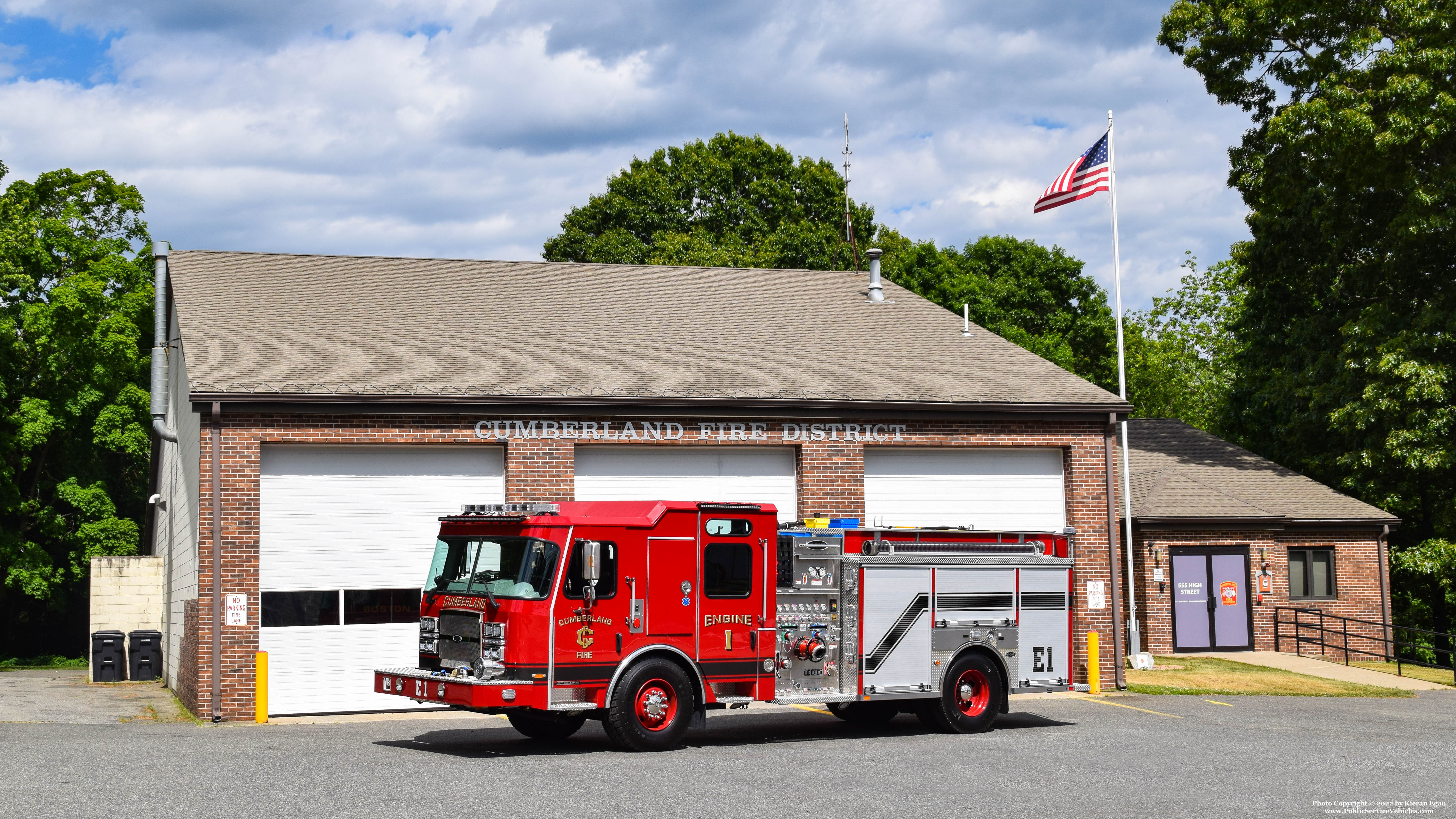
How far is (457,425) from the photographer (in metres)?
19.3

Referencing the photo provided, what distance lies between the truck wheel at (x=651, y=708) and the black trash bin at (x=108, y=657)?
14.9 metres

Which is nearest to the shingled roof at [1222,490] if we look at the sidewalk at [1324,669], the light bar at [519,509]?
the sidewalk at [1324,669]

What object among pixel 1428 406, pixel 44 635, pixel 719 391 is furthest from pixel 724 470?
pixel 44 635

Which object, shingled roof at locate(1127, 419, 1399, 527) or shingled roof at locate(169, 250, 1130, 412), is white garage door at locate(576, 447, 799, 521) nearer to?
shingled roof at locate(169, 250, 1130, 412)

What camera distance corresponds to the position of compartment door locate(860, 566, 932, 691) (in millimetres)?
15812

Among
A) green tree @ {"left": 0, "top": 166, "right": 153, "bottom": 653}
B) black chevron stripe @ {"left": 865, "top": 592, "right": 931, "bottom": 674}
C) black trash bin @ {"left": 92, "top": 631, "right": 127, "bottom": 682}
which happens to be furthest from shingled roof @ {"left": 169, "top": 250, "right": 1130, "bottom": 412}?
green tree @ {"left": 0, "top": 166, "right": 153, "bottom": 653}

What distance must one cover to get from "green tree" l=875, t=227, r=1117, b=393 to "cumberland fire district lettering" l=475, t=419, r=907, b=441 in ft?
90.6

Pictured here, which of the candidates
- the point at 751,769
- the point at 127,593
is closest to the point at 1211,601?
the point at 751,769

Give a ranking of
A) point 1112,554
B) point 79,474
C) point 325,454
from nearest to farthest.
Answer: point 325,454 → point 1112,554 → point 79,474

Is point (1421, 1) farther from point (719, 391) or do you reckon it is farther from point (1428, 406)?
point (719, 391)

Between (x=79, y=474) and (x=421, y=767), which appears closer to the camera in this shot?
(x=421, y=767)

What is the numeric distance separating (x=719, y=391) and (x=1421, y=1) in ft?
59.2

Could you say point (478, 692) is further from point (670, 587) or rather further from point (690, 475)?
point (690, 475)

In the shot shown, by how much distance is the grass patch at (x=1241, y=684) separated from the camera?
21.8 metres
